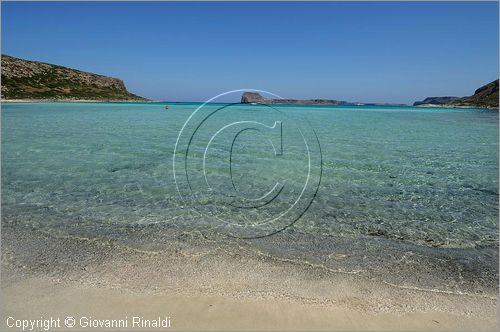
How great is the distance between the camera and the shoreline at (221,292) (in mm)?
4418

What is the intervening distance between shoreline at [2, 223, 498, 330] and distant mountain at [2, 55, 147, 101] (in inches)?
4561

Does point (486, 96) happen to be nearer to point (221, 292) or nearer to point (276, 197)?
point (276, 197)

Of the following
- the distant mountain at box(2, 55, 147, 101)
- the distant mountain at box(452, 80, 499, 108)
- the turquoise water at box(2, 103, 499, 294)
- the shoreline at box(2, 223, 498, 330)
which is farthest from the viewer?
the distant mountain at box(452, 80, 499, 108)

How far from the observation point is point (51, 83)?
139625 millimetres

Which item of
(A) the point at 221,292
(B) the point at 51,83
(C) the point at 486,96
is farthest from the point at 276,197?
(C) the point at 486,96

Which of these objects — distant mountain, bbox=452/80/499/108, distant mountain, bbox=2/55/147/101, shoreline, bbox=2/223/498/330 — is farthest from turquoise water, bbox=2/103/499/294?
distant mountain, bbox=452/80/499/108

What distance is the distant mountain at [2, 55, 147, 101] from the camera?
117394 millimetres

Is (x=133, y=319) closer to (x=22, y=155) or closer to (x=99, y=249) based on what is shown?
(x=99, y=249)

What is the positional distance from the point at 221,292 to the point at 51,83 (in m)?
162

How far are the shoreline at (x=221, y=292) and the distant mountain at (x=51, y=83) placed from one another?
116m

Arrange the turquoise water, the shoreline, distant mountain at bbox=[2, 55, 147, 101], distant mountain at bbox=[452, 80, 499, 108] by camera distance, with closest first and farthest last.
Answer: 1. the shoreline
2. the turquoise water
3. distant mountain at bbox=[2, 55, 147, 101]
4. distant mountain at bbox=[452, 80, 499, 108]

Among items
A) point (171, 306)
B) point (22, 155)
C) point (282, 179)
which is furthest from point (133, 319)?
point (22, 155)

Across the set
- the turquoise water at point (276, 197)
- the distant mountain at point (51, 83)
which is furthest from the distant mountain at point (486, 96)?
the distant mountain at point (51, 83)

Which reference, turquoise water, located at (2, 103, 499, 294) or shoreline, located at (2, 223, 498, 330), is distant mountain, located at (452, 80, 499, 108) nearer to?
turquoise water, located at (2, 103, 499, 294)
